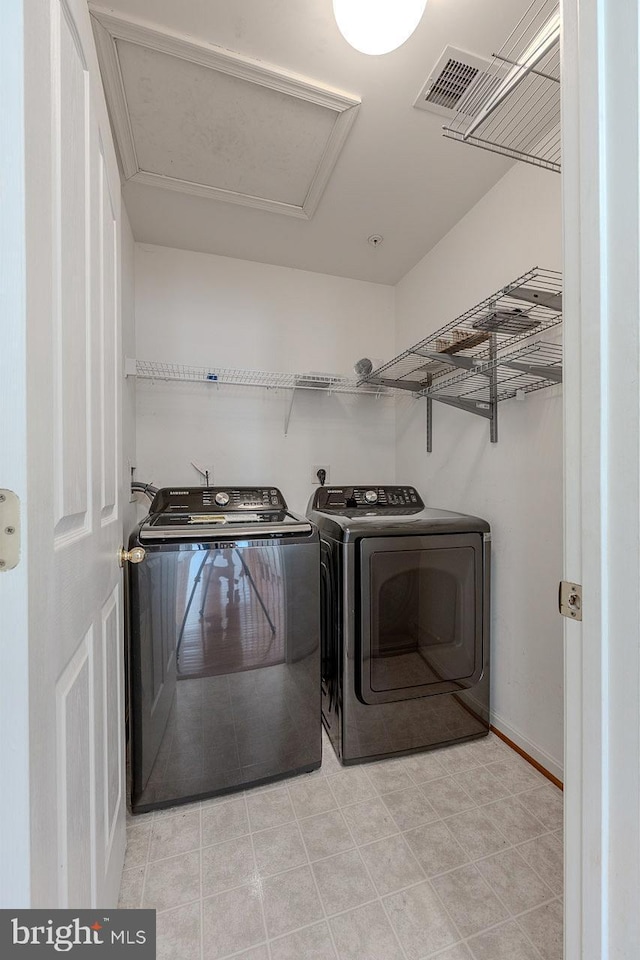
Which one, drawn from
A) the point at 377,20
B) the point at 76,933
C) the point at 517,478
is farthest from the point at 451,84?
the point at 76,933

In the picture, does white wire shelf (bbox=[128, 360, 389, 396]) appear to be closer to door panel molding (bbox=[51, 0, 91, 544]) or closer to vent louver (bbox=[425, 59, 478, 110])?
vent louver (bbox=[425, 59, 478, 110])

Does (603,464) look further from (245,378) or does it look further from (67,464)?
(245,378)

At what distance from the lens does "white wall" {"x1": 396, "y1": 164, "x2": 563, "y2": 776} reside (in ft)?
4.95

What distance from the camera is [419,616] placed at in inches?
66.9

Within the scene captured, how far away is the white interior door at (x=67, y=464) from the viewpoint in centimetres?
47

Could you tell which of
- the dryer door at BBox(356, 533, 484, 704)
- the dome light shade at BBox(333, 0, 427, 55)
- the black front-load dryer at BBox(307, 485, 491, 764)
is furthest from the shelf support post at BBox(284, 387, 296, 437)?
the dome light shade at BBox(333, 0, 427, 55)

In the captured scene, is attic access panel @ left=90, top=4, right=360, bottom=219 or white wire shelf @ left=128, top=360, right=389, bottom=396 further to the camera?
white wire shelf @ left=128, top=360, right=389, bottom=396

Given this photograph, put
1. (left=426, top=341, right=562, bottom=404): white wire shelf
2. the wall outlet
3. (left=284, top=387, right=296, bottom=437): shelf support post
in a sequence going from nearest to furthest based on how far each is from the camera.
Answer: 1. (left=426, top=341, right=562, bottom=404): white wire shelf
2. (left=284, top=387, right=296, bottom=437): shelf support post
3. the wall outlet

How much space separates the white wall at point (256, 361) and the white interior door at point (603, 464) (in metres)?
1.87

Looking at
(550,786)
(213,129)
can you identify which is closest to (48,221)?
(213,129)

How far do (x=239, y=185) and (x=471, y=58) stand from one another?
0.99 metres

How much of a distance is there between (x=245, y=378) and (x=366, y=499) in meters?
1.03

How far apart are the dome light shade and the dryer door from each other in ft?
5.08

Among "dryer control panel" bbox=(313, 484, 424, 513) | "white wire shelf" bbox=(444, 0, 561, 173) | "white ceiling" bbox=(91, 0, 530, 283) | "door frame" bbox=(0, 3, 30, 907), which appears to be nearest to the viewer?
→ "door frame" bbox=(0, 3, 30, 907)
